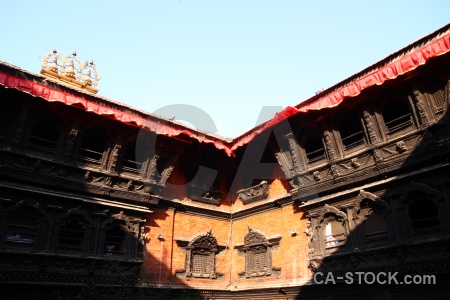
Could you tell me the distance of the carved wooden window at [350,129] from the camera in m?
10.5

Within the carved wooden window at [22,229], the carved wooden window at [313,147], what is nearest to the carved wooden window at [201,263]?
the carved wooden window at [313,147]

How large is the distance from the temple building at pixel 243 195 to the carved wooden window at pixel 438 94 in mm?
24

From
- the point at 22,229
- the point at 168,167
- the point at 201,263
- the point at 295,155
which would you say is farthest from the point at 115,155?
the point at 295,155

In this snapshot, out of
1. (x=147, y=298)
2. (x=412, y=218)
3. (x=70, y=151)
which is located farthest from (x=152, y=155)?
(x=412, y=218)

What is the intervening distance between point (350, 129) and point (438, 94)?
2619 millimetres

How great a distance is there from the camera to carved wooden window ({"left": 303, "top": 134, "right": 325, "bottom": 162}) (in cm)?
1166

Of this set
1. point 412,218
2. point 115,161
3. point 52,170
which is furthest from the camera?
point 115,161

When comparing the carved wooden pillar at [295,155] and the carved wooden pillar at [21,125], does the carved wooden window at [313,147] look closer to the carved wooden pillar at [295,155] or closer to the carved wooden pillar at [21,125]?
the carved wooden pillar at [295,155]

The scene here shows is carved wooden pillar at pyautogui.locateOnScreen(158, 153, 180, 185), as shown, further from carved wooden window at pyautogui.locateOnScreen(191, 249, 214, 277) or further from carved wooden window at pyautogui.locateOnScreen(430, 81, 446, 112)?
carved wooden window at pyautogui.locateOnScreen(430, 81, 446, 112)

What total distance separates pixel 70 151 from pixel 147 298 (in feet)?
15.4

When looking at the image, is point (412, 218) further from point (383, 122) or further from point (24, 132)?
point (24, 132)

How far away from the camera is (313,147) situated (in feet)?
39.4

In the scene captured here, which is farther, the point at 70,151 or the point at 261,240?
the point at 261,240

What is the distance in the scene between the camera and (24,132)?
33.1ft
